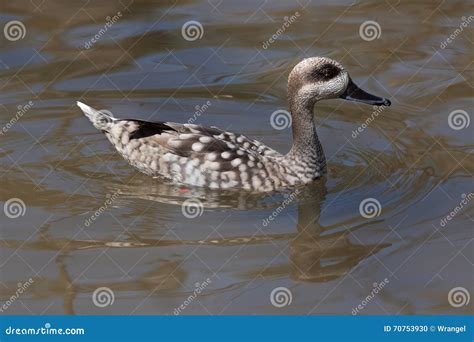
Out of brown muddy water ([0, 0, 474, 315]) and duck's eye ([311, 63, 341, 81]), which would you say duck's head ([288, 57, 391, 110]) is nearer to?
duck's eye ([311, 63, 341, 81])

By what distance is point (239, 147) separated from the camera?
39.1ft

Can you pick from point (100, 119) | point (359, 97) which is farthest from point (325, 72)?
point (100, 119)

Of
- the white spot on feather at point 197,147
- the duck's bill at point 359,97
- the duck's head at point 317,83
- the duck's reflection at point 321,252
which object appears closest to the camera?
the duck's reflection at point 321,252

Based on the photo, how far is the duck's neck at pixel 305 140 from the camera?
1197cm

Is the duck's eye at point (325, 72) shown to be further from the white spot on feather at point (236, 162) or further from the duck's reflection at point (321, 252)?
the duck's reflection at point (321, 252)

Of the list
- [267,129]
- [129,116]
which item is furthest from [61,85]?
[267,129]

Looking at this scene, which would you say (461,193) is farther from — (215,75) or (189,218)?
(215,75)

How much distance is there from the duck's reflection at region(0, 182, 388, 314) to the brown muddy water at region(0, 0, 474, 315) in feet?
0.06

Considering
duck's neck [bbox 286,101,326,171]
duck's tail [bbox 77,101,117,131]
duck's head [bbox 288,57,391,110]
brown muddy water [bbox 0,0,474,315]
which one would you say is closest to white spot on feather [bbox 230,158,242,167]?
brown muddy water [bbox 0,0,474,315]

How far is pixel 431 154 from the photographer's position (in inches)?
498

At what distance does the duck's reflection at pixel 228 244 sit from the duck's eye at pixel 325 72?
4.06ft

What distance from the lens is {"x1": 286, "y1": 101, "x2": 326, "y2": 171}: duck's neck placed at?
39.3 ft

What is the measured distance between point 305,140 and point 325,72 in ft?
2.52

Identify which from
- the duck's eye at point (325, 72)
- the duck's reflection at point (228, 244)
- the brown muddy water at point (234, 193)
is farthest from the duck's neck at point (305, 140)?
the duck's reflection at point (228, 244)
